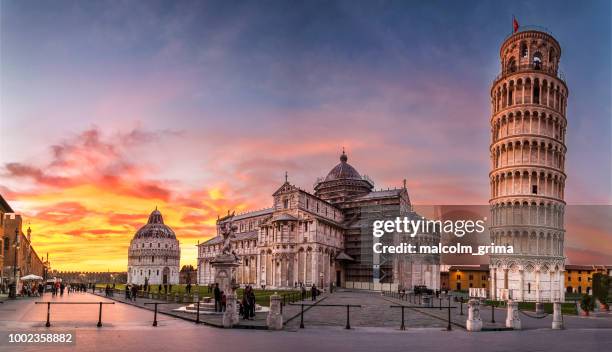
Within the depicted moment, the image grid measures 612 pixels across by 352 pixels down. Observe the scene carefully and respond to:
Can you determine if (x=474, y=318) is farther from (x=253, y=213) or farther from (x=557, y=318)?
(x=253, y=213)

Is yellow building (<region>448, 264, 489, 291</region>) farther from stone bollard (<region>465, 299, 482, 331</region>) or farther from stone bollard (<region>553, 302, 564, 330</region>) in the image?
stone bollard (<region>465, 299, 482, 331</region>)

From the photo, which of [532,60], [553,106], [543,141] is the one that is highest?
[532,60]

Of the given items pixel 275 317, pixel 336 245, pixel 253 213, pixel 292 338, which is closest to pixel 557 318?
pixel 275 317

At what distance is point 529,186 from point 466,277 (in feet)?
277

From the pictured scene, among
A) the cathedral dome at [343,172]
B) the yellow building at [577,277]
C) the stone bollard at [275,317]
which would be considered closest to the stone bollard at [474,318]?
the stone bollard at [275,317]

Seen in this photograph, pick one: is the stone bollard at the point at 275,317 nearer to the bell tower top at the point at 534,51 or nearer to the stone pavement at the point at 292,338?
the stone pavement at the point at 292,338

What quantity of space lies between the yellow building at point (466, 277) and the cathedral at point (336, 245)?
5698 centimetres

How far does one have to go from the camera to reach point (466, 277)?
149m

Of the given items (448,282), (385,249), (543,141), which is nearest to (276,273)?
(385,249)

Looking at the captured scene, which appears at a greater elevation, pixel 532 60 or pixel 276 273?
pixel 532 60

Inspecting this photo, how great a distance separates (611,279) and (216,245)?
8419 centimetres

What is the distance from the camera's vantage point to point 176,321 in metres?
26.6

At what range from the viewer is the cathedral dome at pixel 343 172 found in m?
106

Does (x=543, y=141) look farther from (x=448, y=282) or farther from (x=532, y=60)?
(x=448, y=282)
